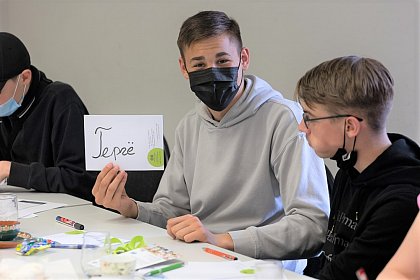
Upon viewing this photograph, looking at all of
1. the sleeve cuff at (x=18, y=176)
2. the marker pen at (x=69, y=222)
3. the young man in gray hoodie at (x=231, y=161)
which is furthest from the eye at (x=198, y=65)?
the sleeve cuff at (x=18, y=176)

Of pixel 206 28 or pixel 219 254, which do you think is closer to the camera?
pixel 219 254

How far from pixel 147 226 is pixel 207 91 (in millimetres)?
471

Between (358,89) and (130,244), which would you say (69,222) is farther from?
(358,89)

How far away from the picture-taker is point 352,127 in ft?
4.71

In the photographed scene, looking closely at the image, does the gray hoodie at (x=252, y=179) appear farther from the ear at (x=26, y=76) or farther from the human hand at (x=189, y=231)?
the ear at (x=26, y=76)

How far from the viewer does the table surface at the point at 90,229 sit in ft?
4.60

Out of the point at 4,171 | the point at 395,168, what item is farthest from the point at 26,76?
the point at 395,168

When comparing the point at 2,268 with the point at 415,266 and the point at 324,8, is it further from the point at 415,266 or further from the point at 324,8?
the point at 324,8

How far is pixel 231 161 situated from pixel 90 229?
0.49 m

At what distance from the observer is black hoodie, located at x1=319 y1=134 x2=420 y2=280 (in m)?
1.29

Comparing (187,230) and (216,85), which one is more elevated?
(216,85)

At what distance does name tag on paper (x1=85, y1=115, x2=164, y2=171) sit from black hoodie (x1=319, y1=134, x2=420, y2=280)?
0.53 metres

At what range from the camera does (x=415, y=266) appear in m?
1.18

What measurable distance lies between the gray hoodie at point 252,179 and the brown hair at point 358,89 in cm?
31
